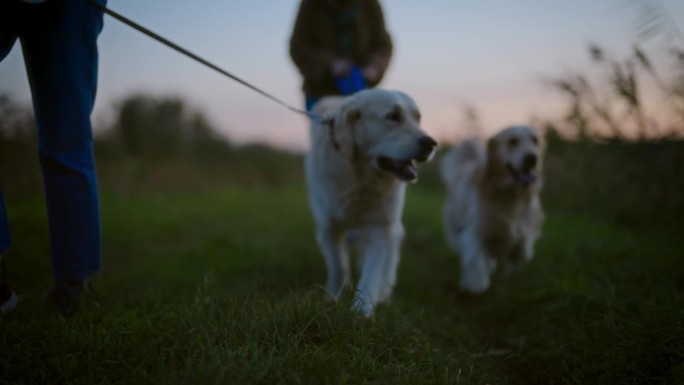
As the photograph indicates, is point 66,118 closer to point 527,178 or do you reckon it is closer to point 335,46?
point 335,46

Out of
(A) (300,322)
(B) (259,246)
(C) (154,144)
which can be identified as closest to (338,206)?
(A) (300,322)

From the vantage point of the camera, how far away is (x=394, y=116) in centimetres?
302

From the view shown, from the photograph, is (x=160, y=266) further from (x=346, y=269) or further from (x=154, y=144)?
(x=154, y=144)

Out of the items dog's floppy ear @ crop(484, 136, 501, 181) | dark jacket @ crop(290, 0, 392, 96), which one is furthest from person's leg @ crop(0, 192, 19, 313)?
dog's floppy ear @ crop(484, 136, 501, 181)

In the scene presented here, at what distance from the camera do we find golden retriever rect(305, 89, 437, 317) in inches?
116

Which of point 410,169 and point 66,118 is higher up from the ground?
point 66,118

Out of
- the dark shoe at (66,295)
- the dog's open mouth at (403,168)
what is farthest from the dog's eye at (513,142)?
the dark shoe at (66,295)

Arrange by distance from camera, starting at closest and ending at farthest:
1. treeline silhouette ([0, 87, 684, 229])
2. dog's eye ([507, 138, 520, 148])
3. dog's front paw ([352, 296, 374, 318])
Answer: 1. dog's front paw ([352, 296, 374, 318])
2. dog's eye ([507, 138, 520, 148])
3. treeline silhouette ([0, 87, 684, 229])

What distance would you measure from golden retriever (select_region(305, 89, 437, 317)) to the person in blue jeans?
133 cm

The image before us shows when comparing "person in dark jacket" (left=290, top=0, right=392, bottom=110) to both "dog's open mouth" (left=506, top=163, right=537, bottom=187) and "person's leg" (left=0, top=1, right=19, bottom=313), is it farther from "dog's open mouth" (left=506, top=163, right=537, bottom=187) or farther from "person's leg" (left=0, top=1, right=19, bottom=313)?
"person's leg" (left=0, top=1, right=19, bottom=313)

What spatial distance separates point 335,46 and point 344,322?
2.78 meters

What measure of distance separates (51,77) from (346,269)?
203 centimetres

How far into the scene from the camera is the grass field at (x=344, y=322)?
1.66 meters

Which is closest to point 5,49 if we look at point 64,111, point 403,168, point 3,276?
point 64,111
